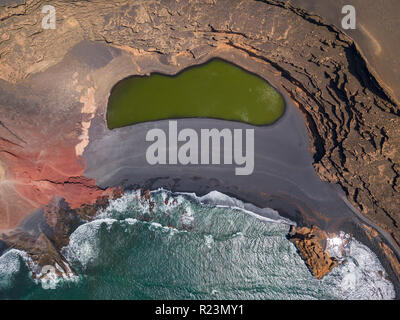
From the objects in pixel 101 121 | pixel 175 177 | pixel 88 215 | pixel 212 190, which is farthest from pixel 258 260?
pixel 101 121

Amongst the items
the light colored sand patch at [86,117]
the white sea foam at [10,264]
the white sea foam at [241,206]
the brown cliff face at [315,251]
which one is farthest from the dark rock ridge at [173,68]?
the white sea foam at [241,206]

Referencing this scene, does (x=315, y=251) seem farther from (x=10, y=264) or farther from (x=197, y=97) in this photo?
(x=10, y=264)

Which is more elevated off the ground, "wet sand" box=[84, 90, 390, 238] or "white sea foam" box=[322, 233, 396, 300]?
"wet sand" box=[84, 90, 390, 238]

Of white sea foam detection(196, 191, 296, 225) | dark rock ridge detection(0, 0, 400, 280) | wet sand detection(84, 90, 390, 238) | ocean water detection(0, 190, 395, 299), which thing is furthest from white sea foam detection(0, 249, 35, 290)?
white sea foam detection(196, 191, 296, 225)

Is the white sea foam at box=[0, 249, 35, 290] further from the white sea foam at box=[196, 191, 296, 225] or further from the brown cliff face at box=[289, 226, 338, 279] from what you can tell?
the brown cliff face at box=[289, 226, 338, 279]

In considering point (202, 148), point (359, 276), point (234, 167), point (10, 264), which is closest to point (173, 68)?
point (202, 148)
